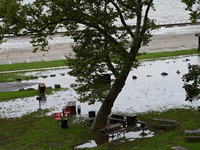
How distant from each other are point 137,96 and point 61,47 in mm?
34564

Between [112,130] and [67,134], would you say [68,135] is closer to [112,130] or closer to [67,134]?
[67,134]

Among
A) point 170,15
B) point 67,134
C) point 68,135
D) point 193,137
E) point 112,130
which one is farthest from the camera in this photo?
Answer: point 170,15

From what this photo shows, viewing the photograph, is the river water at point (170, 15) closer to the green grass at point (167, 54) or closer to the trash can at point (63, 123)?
the green grass at point (167, 54)

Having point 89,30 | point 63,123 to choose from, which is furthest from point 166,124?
point 89,30

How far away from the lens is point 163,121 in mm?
22406

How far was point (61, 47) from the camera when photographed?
6456cm

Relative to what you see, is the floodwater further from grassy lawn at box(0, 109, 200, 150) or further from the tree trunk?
the tree trunk

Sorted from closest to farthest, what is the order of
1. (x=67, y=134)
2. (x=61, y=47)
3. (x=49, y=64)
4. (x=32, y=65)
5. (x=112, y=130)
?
(x=112, y=130), (x=67, y=134), (x=49, y=64), (x=32, y=65), (x=61, y=47)

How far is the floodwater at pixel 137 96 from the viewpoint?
28483 millimetres

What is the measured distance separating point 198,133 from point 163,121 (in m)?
3.43

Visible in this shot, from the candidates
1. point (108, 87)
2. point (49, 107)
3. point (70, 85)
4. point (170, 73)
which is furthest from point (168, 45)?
point (108, 87)

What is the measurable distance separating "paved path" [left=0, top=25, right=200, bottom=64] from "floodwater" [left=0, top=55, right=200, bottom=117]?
1435cm

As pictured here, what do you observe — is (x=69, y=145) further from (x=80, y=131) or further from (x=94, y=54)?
(x=94, y=54)

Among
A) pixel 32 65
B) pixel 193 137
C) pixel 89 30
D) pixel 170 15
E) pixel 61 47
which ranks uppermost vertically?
pixel 170 15
